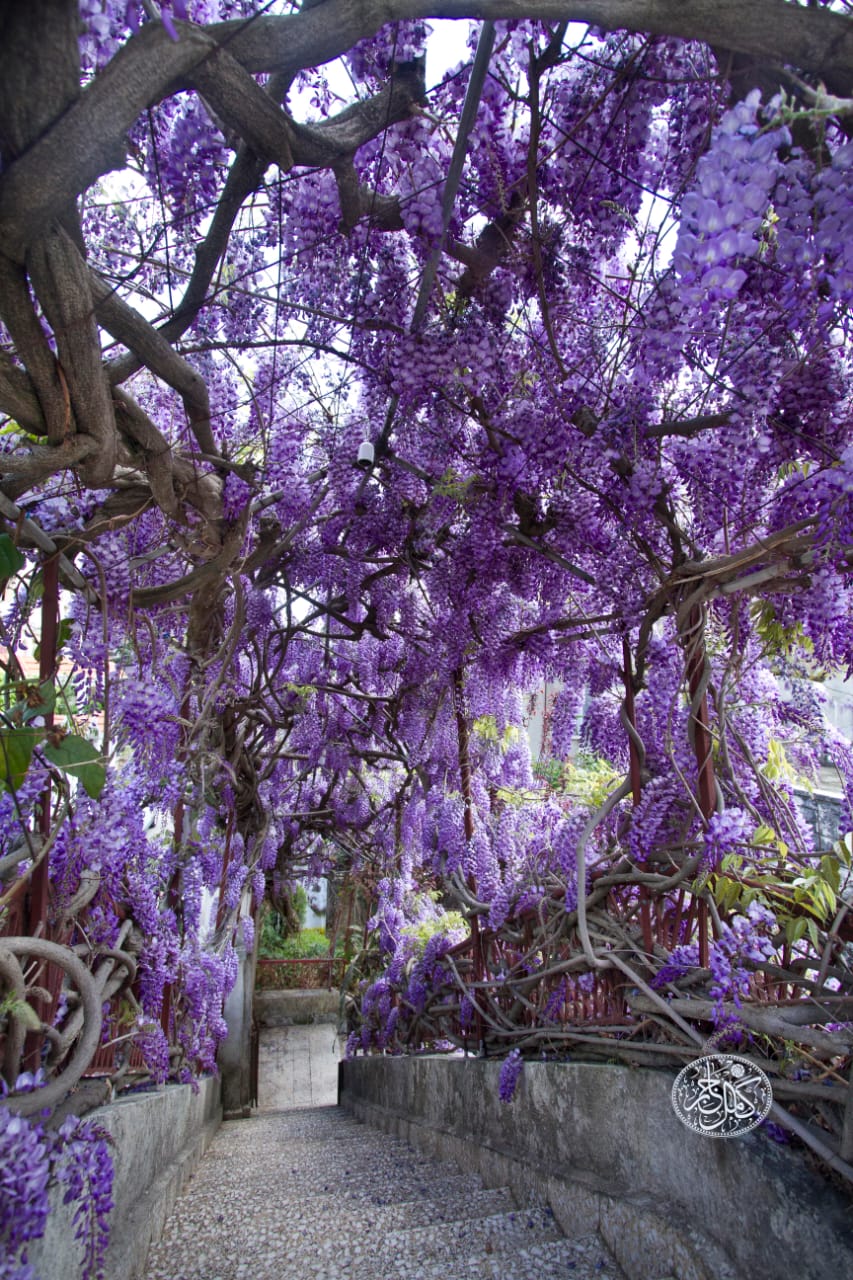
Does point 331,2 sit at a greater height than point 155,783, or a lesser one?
greater

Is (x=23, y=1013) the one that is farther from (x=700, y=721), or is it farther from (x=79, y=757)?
(x=700, y=721)

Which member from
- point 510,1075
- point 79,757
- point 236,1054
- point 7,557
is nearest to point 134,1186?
point 510,1075

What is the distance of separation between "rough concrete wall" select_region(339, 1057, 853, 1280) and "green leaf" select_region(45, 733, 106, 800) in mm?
1474

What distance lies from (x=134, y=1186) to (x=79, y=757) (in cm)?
162

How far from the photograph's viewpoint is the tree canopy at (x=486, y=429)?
137 cm

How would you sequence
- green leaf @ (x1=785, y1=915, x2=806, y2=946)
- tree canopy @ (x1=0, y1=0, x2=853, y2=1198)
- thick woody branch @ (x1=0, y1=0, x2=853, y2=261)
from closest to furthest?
thick woody branch @ (x1=0, y1=0, x2=853, y2=261)
tree canopy @ (x1=0, y1=0, x2=853, y2=1198)
green leaf @ (x1=785, y1=915, x2=806, y2=946)

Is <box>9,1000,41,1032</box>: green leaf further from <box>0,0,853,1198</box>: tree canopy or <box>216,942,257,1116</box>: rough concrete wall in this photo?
<box>216,942,257,1116</box>: rough concrete wall

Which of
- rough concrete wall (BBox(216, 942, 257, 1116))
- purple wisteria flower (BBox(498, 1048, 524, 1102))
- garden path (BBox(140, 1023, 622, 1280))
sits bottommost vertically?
rough concrete wall (BBox(216, 942, 257, 1116))

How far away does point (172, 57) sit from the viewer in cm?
125

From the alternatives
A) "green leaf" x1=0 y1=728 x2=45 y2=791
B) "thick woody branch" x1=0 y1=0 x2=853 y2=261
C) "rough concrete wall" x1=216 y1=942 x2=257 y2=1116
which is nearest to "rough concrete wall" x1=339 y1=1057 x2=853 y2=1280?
"green leaf" x1=0 y1=728 x2=45 y2=791

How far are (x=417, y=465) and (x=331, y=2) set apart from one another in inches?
89.0

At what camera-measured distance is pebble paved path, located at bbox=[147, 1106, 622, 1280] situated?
82.4 inches

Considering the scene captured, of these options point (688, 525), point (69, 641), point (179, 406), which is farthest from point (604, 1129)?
point (179, 406)

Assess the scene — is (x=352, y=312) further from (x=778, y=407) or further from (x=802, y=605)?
(x=802, y=605)
